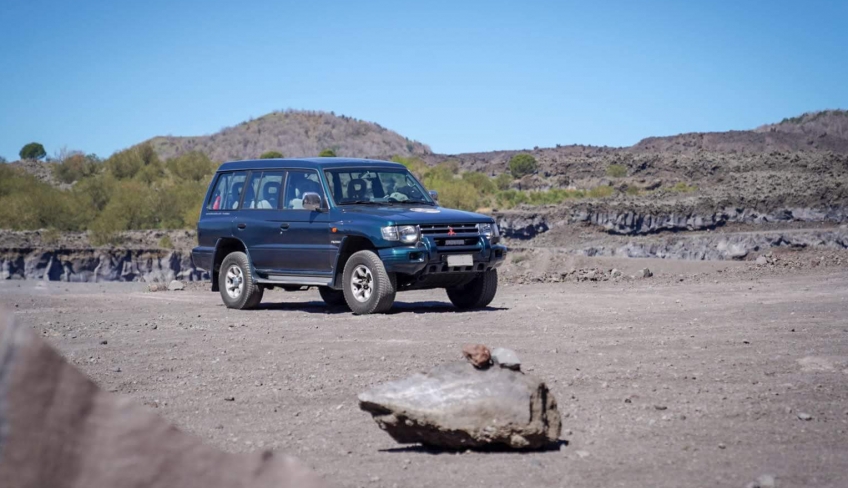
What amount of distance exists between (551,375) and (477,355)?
8.69 feet

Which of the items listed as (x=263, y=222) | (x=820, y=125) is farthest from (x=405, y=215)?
(x=820, y=125)

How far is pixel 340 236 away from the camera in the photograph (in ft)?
45.3

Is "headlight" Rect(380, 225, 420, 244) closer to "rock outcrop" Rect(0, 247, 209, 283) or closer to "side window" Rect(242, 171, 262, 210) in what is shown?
"side window" Rect(242, 171, 262, 210)

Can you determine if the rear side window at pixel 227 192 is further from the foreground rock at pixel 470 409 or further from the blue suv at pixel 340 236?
the foreground rock at pixel 470 409

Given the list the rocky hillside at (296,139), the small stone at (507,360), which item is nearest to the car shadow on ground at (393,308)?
the small stone at (507,360)

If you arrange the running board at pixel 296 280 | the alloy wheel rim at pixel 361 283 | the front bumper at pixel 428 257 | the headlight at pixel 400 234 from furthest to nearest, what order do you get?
the running board at pixel 296 280, the alloy wheel rim at pixel 361 283, the headlight at pixel 400 234, the front bumper at pixel 428 257

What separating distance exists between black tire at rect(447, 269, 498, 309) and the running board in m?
1.99

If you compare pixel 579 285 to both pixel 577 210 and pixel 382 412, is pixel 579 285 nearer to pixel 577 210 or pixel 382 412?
pixel 382 412

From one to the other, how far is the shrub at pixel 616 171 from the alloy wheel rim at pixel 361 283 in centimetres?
7680

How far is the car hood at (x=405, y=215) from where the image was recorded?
1342cm

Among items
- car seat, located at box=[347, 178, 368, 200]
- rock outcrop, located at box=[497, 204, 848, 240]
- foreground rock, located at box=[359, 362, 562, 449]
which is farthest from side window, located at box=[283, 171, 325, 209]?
rock outcrop, located at box=[497, 204, 848, 240]

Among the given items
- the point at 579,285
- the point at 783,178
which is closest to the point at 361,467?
the point at 579,285

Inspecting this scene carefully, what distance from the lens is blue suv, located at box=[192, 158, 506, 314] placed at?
13383 mm

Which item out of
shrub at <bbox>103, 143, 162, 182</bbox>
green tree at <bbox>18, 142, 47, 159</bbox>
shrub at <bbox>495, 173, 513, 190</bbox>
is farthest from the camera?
green tree at <bbox>18, 142, 47, 159</bbox>
